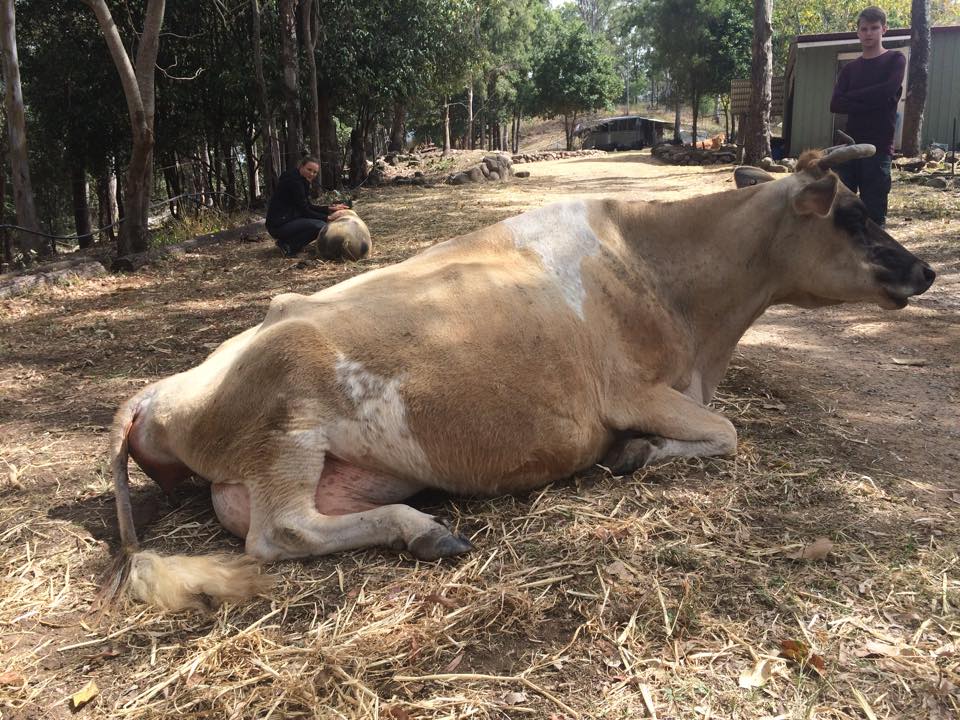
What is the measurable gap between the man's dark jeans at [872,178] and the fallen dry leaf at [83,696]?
287 inches

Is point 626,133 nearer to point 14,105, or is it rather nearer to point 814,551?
point 14,105

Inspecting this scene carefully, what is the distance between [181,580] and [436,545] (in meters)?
0.98

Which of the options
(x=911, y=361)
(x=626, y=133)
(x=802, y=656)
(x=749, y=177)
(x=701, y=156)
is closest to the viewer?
(x=802, y=656)

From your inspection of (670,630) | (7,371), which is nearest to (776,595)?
(670,630)

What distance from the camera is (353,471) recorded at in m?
3.38

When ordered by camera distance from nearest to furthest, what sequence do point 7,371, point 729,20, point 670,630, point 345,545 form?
point 670,630 → point 345,545 → point 7,371 → point 729,20

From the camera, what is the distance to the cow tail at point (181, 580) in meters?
2.86

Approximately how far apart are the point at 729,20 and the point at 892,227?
31255 millimetres

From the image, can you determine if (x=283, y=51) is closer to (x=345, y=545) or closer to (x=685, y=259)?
(x=685, y=259)

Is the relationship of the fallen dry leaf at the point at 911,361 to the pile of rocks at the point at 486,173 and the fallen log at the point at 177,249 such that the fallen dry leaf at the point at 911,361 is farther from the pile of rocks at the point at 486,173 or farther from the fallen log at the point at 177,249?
the pile of rocks at the point at 486,173

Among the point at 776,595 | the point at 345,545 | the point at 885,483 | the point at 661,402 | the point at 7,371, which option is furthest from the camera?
the point at 7,371

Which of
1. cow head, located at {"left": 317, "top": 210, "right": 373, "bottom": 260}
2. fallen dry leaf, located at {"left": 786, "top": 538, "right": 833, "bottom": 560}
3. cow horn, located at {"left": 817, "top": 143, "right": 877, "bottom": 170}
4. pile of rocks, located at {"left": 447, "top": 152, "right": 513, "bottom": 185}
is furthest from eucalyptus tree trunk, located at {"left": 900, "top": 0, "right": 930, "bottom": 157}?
fallen dry leaf, located at {"left": 786, "top": 538, "right": 833, "bottom": 560}

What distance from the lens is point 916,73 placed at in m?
16.4

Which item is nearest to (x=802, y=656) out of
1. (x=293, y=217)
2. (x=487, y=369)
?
(x=487, y=369)
